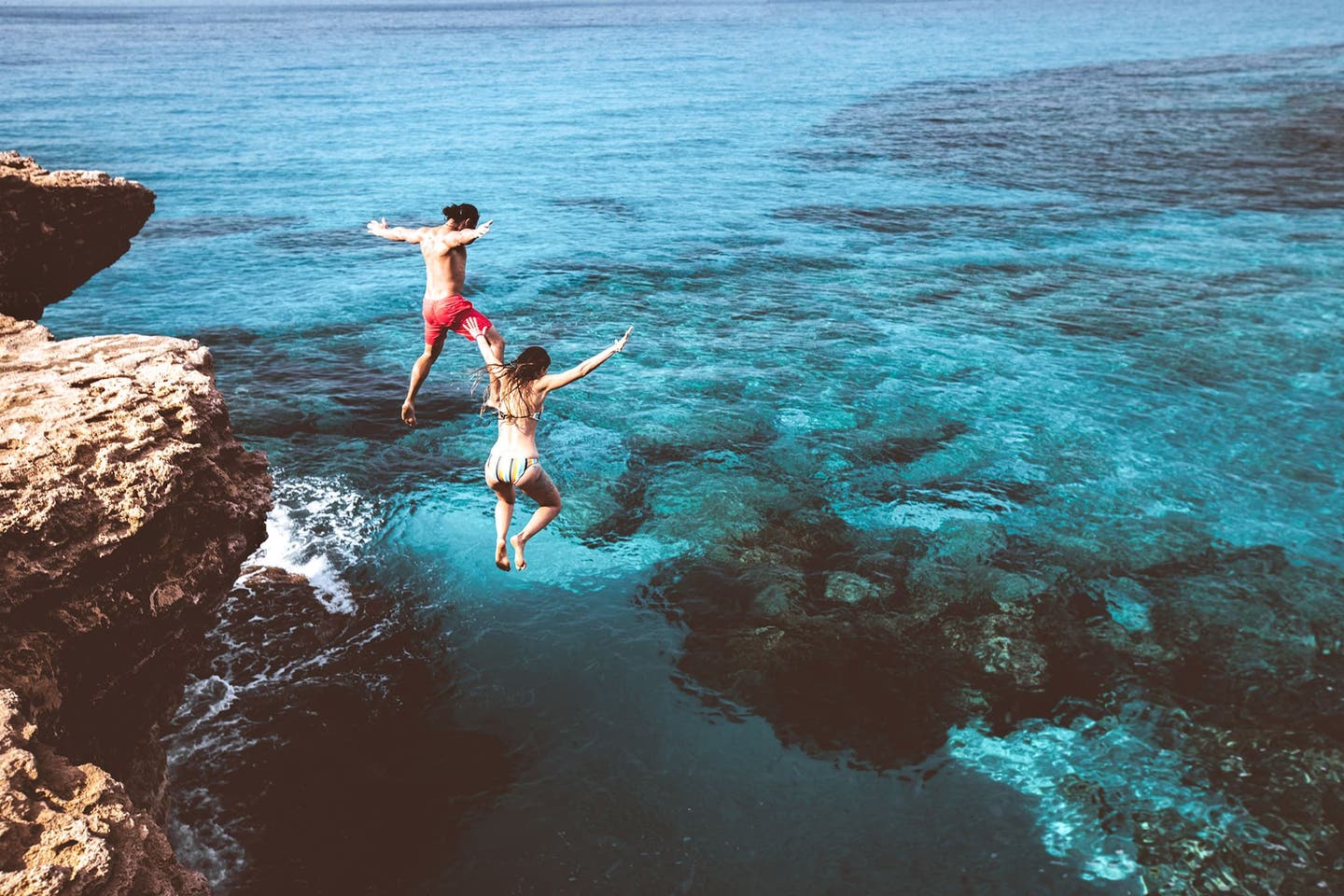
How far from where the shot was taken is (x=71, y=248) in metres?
11.8

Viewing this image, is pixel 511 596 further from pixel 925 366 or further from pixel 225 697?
pixel 925 366

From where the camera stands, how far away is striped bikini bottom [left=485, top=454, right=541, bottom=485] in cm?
833

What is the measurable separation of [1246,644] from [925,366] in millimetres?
8396

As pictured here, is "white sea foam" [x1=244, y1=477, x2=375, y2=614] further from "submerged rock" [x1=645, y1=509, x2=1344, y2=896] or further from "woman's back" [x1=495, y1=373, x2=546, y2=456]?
"woman's back" [x1=495, y1=373, x2=546, y2=456]

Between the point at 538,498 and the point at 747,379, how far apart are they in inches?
367

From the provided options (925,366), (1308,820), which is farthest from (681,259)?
(1308,820)

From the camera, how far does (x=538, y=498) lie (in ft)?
28.7

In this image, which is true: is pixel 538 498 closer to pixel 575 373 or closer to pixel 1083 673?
pixel 575 373

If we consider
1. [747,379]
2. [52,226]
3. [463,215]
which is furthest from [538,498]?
[747,379]

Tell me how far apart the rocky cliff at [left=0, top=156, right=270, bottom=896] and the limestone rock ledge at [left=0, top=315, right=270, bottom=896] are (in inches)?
0.4

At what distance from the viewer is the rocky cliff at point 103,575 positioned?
4.82 m

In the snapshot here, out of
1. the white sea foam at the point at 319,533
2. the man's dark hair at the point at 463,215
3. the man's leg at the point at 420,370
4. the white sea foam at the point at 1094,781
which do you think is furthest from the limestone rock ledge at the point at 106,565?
the white sea foam at the point at 1094,781

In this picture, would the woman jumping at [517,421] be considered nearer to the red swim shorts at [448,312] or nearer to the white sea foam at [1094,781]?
the red swim shorts at [448,312]

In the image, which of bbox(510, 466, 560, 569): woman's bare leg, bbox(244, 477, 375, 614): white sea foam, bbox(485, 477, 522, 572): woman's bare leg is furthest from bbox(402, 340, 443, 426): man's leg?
bbox(244, 477, 375, 614): white sea foam
